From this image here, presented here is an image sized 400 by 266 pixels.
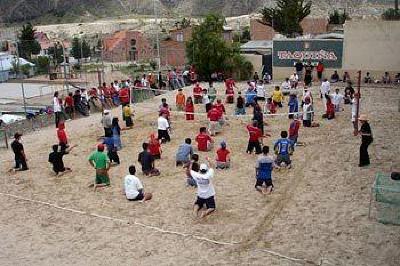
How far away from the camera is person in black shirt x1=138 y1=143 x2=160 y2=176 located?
1421 cm

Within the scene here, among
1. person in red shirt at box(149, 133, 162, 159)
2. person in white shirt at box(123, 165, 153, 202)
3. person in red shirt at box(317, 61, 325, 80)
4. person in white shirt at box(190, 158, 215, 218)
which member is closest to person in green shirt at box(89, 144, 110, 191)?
person in white shirt at box(123, 165, 153, 202)

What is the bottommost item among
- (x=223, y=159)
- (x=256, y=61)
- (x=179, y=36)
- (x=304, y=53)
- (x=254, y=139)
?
(x=223, y=159)

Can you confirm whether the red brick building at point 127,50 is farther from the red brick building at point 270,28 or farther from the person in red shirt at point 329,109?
the person in red shirt at point 329,109

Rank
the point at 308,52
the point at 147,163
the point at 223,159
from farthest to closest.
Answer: the point at 308,52
the point at 223,159
the point at 147,163

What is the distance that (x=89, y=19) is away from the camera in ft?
374

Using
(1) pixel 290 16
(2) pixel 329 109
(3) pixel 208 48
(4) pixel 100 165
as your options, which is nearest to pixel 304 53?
(3) pixel 208 48

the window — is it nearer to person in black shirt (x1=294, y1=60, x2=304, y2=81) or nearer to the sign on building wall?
the sign on building wall

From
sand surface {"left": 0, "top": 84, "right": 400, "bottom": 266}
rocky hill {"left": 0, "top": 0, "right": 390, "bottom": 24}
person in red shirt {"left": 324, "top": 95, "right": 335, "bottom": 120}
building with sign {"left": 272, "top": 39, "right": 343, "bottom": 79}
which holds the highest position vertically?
rocky hill {"left": 0, "top": 0, "right": 390, "bottom": 24}

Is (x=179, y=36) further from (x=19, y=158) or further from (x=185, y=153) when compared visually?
(x=185, y=153)

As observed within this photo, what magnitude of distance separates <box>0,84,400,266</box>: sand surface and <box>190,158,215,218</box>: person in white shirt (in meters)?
0.21

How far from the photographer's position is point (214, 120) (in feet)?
59.3

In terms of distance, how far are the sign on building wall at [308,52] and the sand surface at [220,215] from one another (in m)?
12.0

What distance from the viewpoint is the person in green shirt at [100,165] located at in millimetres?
13469

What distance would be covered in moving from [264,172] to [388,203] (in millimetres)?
2979
